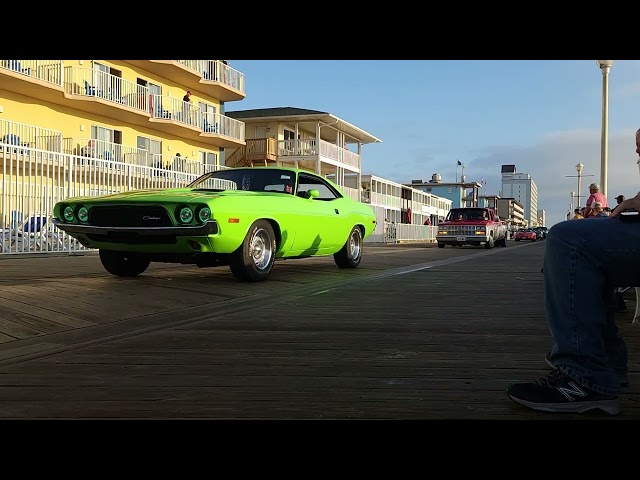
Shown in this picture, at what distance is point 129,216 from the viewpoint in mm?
6418

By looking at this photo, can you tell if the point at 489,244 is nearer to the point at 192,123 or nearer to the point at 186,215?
the point at 192,123

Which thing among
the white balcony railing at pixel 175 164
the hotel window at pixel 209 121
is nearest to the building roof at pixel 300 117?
the hotel window at pixel 209 121

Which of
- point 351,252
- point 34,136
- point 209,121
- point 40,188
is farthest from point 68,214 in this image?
point 209,121

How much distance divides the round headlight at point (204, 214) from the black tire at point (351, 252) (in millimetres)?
3633

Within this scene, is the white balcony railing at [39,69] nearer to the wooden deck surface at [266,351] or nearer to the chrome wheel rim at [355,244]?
the chrome wheel rim at [355,244]

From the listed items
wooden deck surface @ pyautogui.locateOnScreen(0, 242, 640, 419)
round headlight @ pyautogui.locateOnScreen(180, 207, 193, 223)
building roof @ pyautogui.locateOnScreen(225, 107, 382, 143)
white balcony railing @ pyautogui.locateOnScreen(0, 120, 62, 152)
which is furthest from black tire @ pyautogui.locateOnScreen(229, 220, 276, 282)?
building roof @ pyautogui.locateOnScreen(225, 107, 382, 143)

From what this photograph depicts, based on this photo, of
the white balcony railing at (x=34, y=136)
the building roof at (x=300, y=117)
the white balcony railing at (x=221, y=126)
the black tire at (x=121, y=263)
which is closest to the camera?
the black tire at (x=121, y=263)

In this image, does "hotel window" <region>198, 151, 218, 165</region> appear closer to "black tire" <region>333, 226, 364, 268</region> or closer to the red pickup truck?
the red pickup truck

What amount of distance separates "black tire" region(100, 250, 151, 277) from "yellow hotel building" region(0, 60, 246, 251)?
514 cm

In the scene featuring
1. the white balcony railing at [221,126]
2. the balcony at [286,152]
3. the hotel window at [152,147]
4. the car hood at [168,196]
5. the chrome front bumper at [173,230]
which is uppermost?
the white balcony railing at [221,126]

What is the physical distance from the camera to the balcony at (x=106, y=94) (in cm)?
2381

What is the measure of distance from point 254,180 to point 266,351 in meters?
4.93
